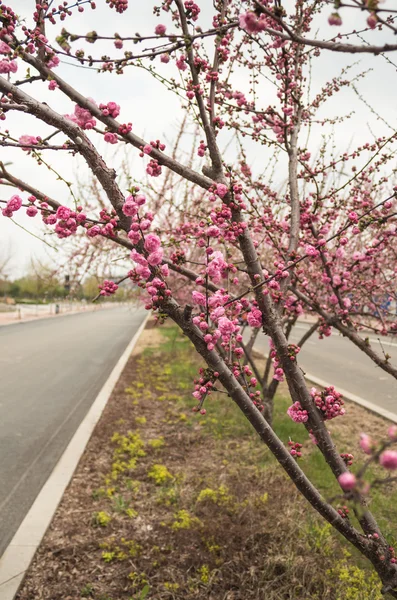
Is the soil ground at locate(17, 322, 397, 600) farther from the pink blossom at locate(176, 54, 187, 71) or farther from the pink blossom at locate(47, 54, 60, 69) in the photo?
the pink blossom at locate(176, 54, 187, 71)

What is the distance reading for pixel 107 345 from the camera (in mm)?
17656

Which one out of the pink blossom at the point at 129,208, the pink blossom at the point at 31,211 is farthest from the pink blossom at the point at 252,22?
the pink blossom at the point at 31,211

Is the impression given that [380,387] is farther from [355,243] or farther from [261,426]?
[261,426]

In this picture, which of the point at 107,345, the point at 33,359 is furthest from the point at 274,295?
the point at 107,345

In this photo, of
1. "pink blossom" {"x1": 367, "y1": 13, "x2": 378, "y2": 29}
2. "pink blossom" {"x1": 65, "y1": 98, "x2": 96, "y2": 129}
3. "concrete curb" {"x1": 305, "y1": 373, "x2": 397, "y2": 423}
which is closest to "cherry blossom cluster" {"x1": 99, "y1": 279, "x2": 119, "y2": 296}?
"pink blossom" {"x1": 65, "y1": 98, "x2": 96, "y2": 129}

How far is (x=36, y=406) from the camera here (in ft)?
26.3

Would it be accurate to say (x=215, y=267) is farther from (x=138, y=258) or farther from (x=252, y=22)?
(x=252, y=22)

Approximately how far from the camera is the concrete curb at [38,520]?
10.8 ft

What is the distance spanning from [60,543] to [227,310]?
273 cm

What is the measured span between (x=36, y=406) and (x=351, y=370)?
28.0 ft

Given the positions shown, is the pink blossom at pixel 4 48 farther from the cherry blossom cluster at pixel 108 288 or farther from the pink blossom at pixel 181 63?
the cherry blossom cluster at pixel 108 288

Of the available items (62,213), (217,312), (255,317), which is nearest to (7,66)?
(62,213)

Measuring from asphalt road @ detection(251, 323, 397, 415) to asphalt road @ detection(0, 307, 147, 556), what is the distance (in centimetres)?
568

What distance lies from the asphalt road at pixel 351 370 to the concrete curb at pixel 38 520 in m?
5.31
